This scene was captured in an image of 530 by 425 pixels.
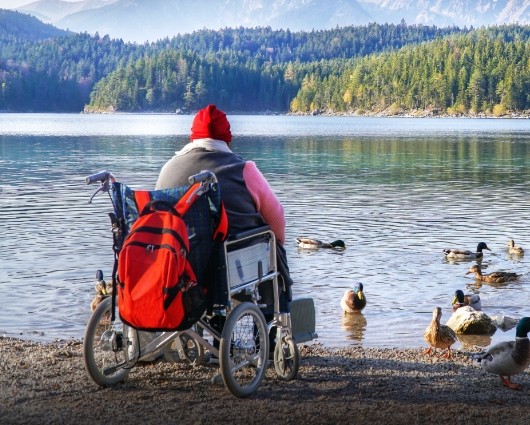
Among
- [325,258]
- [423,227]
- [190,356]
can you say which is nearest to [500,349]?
[190,356]

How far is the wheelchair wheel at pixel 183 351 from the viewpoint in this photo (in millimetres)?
7946

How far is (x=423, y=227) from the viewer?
81.9 feet

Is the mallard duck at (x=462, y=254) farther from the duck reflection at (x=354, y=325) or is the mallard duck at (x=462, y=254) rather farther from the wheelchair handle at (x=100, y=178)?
the wheelchair handle at (x=100, y=178)

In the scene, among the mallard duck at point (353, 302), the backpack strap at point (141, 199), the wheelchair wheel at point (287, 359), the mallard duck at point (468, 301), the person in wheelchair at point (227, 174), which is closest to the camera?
the backpack strap at point (141, 199)

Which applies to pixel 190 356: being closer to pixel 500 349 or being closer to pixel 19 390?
pixel 19 390

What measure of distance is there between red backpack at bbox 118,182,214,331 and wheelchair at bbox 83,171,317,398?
0.19 meters

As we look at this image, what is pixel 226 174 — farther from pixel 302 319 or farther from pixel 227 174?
pixel 302 319

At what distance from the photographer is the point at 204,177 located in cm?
664

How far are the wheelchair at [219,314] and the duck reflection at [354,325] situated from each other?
4815 millimetres

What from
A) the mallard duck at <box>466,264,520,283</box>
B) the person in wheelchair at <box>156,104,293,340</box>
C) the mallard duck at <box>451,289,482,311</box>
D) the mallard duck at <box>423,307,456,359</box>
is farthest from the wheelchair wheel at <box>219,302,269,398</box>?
the mallard duck at <box>466,264,520,283</box>

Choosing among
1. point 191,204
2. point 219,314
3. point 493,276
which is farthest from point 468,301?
point 191,204

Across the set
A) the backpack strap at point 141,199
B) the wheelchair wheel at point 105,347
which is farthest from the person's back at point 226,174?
the wheelchair wheel at point 105,347

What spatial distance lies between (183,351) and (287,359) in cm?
101

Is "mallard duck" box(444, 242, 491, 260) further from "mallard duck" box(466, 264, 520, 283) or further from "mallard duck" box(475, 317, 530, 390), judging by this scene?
"mallard duck" box(475, 317, 530, 390)
